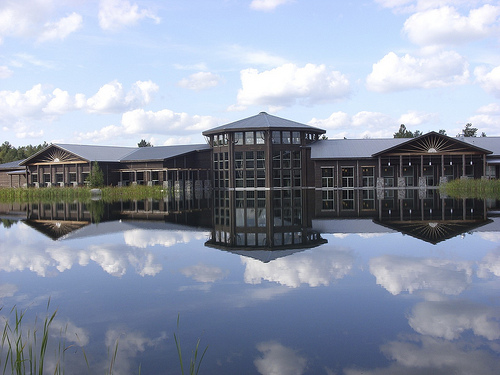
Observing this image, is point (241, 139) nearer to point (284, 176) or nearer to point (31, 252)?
point (284, 176)

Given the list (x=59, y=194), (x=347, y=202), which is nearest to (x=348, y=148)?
(x=347, y=202)

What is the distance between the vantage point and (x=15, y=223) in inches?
843

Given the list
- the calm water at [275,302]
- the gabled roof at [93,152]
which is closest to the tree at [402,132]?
the gabled roof at [93,152]

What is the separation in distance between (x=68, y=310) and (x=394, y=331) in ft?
16.3

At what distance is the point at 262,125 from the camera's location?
46438 millimetres

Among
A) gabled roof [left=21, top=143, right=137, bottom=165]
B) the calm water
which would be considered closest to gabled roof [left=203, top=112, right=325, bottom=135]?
gabled roof [left=21, top=143, right=137, bottom=165]

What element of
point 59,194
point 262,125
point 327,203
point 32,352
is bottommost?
point 32,352

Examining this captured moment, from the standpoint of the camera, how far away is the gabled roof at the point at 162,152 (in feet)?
172

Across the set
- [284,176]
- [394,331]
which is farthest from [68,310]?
[284,176]

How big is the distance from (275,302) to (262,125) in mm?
39494

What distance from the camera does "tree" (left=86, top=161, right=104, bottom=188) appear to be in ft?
161

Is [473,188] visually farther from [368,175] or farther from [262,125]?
[262,125]

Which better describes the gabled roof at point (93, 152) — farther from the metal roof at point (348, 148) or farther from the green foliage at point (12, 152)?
the green foliage at point (12, 152)

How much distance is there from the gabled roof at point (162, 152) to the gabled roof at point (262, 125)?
4.58m
